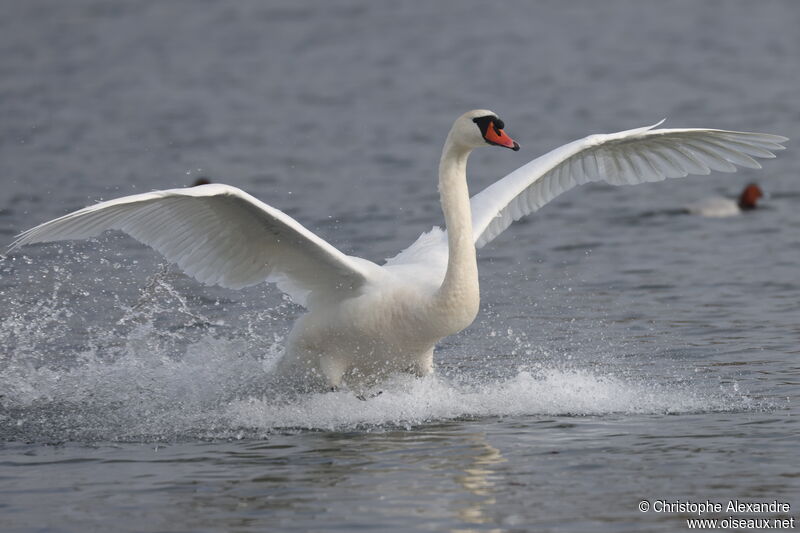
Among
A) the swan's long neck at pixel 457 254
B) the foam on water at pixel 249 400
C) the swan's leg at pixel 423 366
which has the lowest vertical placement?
the foam on water at pixel 249 400

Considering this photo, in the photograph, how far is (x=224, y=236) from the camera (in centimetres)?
898

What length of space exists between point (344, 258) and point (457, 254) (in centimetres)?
74

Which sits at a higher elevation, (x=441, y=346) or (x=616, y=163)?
(x=616, y=163)

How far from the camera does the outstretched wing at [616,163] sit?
390 inches

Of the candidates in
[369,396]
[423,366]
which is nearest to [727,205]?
[423,366]

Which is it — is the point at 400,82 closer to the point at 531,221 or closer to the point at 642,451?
the point at 531,221

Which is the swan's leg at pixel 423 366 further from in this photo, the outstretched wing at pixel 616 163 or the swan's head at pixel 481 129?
the swan's head at pixel 481 129

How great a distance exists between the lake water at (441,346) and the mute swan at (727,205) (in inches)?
6.2

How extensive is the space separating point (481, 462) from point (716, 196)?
11.0 m

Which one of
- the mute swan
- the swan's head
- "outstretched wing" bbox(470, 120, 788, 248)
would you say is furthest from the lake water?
the swan's head

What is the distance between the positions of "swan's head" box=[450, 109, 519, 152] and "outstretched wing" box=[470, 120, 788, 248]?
1.32m

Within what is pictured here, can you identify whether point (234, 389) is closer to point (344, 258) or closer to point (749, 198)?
point (344, 258)

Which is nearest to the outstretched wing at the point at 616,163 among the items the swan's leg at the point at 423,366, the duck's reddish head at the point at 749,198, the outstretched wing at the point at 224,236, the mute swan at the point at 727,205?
the swan's leg at the point at 423,366

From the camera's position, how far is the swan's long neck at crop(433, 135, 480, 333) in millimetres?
8438
